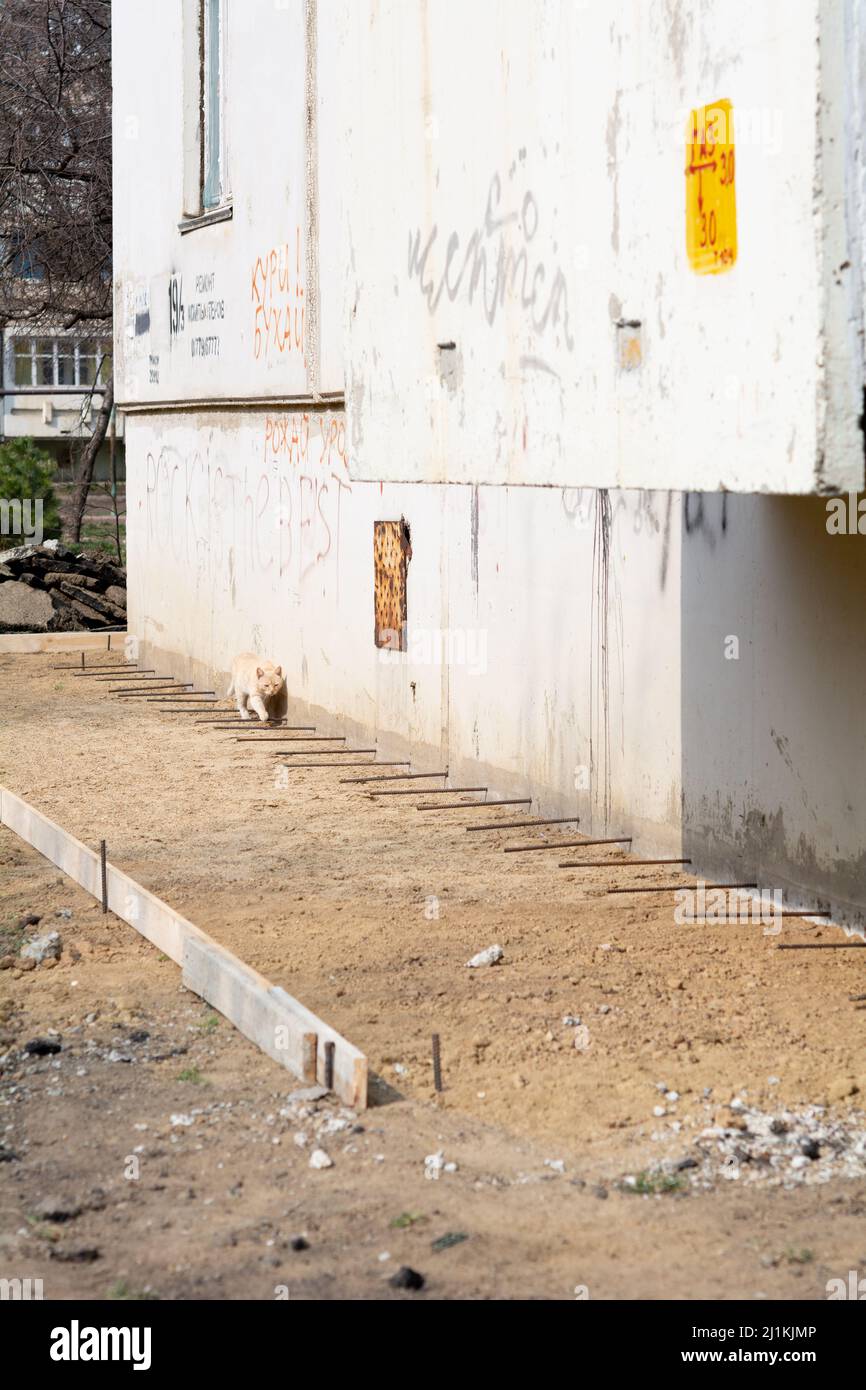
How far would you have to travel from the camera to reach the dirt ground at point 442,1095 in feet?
14.2

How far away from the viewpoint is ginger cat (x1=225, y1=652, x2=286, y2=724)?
13656 millimetres

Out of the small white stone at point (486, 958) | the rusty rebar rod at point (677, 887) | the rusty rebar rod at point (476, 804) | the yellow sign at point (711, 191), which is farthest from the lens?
the rusty rebar rod at point (476, 804)

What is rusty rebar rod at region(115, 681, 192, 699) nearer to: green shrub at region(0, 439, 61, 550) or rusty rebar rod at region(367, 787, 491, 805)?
rusty rebar rod at region(367, 787, 491, 805)

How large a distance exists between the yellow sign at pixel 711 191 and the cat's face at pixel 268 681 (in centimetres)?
869

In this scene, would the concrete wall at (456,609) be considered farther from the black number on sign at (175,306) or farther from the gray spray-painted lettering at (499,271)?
the gray spray-painted lettering at (499,271)

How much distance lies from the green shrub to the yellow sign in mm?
18366

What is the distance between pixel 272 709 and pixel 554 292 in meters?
7.98

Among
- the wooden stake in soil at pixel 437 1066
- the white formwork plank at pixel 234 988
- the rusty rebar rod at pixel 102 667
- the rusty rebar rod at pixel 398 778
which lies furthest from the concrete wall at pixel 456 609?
the wooden stake in soil at pixel 437 1066

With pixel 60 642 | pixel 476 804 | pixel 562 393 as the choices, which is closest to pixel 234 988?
pixel 562 393

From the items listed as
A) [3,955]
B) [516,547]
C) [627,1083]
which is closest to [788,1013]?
[627,1083]

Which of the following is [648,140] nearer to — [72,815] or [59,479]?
[72,815]

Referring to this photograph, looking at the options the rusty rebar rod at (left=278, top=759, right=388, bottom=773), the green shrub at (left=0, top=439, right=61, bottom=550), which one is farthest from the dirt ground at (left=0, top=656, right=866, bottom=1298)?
the green shrub at (left=0, top=439, right=61, bottom=550)

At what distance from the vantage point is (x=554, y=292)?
6.28m
